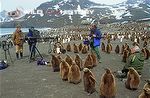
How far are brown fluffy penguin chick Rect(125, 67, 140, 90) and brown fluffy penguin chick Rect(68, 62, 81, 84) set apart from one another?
209cm

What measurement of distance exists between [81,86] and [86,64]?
3495 mm

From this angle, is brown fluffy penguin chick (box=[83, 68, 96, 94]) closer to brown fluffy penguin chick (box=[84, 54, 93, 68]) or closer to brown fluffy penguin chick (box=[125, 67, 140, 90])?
brown fluffy penguin chick (box=[125, 67, 140, 90])

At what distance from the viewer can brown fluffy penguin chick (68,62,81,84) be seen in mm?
13539

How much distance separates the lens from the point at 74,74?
13633mm

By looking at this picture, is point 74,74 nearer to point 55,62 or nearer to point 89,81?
point 89,81

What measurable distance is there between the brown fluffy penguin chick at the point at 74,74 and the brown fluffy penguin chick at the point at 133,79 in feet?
6.85

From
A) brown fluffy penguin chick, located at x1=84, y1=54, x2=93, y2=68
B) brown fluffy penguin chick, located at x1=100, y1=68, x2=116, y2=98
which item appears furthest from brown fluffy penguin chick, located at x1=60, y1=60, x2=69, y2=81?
brown fluffy penguin chick, located at x1=100, y1=68, x2=116, y2=98

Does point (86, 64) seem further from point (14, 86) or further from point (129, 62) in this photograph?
point (14, 86)

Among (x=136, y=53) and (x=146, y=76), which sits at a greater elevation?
(x=136, y=53)

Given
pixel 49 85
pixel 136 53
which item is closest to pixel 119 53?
pixel 136 53

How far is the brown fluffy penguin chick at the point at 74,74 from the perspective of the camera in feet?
44.4

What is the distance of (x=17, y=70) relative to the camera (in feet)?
59.0

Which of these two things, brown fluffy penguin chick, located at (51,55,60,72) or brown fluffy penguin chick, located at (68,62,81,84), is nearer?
brown fluffy penguin chick, located at (68,62,81,84)

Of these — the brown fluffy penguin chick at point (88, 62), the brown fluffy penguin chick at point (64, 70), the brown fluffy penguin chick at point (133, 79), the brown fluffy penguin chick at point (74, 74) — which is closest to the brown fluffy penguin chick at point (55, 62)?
the brown fluffy penguin chick at point (88, 62)
